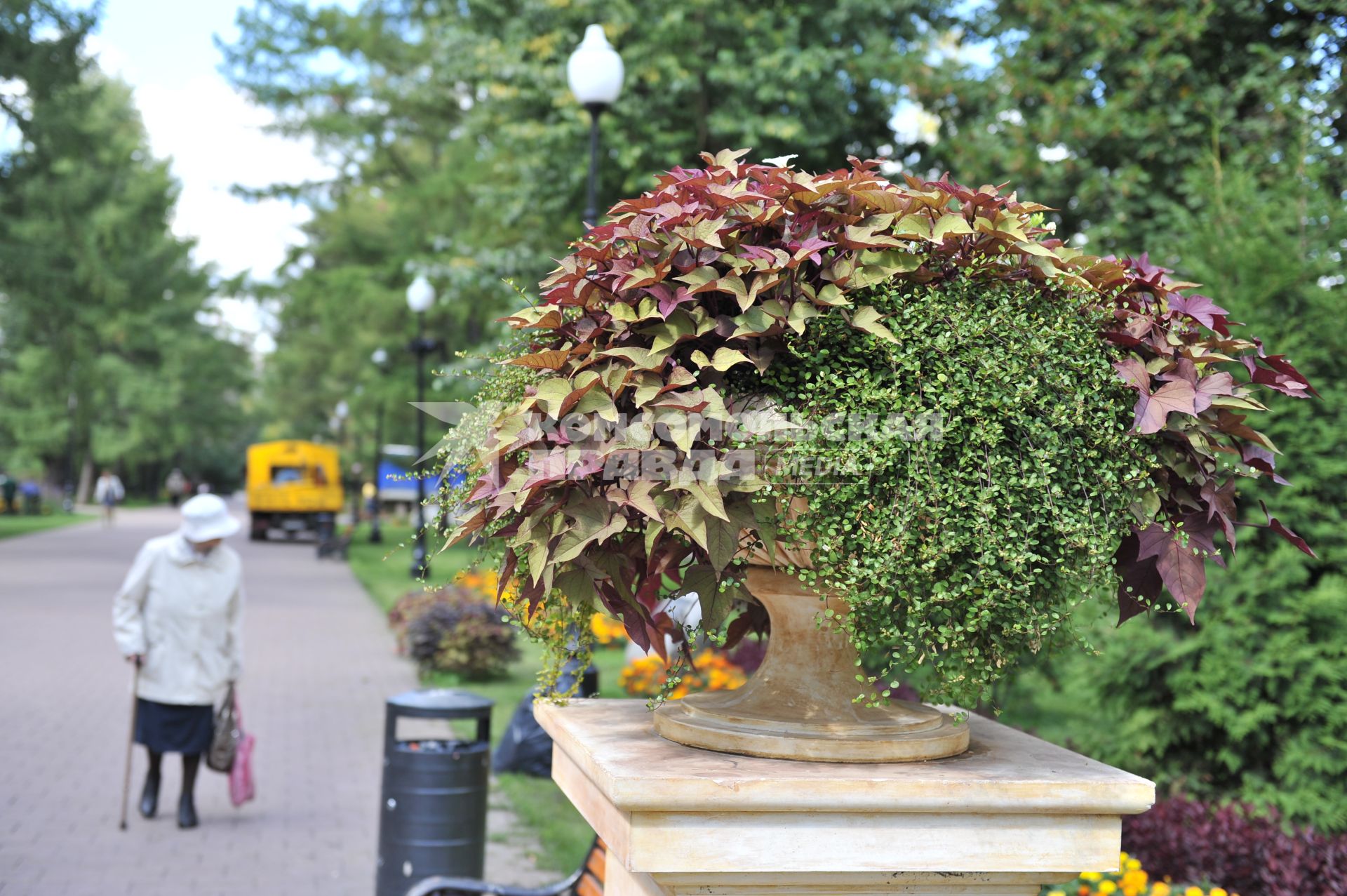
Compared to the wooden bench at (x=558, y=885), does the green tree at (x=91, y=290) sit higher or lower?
higher

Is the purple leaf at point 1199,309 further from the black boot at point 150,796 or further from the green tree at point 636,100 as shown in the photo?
the black boot at point 150,796

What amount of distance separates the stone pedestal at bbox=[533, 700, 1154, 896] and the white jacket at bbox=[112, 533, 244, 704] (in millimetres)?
5182

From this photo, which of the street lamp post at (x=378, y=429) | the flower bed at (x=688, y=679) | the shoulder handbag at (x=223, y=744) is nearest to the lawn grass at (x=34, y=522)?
the street lamp post at (x=378, y=429)

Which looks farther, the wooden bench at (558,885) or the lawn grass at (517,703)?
the lawn grass at (517,703)

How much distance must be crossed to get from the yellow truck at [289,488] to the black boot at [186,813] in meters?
27.3

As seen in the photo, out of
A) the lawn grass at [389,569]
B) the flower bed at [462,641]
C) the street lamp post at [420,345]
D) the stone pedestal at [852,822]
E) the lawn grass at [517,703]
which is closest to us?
the stone pedestal at [852,822]

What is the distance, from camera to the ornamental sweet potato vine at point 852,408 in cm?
173

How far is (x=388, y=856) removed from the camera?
15.8 ft

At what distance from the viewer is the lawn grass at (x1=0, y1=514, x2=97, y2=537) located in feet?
104

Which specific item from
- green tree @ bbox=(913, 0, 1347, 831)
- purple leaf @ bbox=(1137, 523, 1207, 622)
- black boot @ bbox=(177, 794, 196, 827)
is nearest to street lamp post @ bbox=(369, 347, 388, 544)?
black boot @ bbox=(177, 794, 196, 827)

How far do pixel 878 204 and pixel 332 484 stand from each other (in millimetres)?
34210

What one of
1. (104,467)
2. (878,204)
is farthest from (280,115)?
(104,467)

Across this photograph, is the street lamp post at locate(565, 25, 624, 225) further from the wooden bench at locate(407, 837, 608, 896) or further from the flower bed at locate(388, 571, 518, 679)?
the flower bed at locate(388, 571, 518, 679)

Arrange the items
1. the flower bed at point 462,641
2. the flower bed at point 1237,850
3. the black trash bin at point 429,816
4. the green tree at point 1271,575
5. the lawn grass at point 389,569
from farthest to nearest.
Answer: the lawn grass at point 389,569 < the flower bed at point 462,641 < the green tree at point 1271,575 < the black trash bin at point 429,816 < the flower bed at point 1237,850
